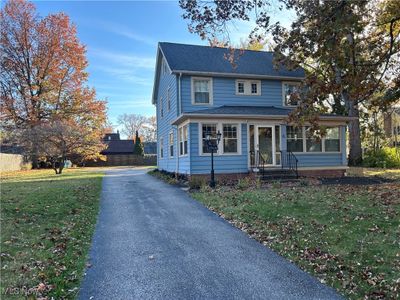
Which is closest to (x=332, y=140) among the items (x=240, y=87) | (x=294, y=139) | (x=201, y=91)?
(x=294, y=139)

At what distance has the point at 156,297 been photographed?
151 inches

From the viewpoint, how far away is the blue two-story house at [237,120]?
15117 mm

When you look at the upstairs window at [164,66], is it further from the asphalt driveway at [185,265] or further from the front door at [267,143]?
the asphalt driveway at [185,265]

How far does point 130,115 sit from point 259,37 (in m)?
67.6

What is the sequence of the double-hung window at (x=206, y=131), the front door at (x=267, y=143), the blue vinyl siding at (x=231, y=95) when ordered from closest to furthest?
the double-hung window at (x=206, y=131) < the front door at (x=267, y=143) < the blue vinyl siding at (x=231, y=95)

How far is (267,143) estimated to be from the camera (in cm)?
1614

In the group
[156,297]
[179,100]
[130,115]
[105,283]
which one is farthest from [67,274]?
[130,115]

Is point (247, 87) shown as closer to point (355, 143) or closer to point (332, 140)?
point (332, 140)

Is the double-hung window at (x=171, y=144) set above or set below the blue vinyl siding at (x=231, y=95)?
below

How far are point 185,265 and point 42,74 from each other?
29957 millimetres

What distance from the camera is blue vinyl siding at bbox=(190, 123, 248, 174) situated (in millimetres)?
14938

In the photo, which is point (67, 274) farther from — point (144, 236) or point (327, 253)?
point (327, 253)

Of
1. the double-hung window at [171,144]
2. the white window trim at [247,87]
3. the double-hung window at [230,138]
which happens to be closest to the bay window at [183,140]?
the double-hung window at [230,138]

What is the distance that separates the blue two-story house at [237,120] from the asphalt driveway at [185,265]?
24.6 ft
